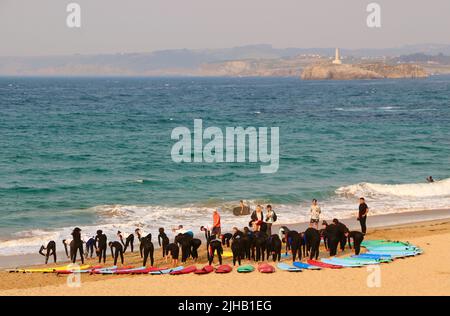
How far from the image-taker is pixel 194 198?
121 ft

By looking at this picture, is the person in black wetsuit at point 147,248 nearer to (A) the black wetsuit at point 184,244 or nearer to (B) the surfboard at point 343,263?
(A) the black wetsuit at point 184,244

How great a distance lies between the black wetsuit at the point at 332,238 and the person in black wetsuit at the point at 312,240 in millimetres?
633

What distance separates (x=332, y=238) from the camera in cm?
2281

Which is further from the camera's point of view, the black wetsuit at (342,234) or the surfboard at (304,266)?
the black wetsuit at (342,234)

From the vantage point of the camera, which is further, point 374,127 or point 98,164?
point 374,127

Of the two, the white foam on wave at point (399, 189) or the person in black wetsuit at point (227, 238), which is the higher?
the person in black wetsuit at point (227, 238)

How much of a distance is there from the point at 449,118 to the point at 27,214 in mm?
56346

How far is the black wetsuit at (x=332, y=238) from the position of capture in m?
22.8

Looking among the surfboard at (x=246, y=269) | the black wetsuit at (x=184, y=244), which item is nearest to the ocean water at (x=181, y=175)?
the black wetsuit at (x=184, y=244)

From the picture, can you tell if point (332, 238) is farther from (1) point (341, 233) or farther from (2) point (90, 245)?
(2) point (90, 245)

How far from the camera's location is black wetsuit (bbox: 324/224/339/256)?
22828 mm

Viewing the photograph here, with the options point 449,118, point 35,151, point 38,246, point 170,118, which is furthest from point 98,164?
point 449,118

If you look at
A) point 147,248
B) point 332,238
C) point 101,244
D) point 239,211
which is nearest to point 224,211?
point 239,211

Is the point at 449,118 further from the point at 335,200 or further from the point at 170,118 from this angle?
the point at 335,200
